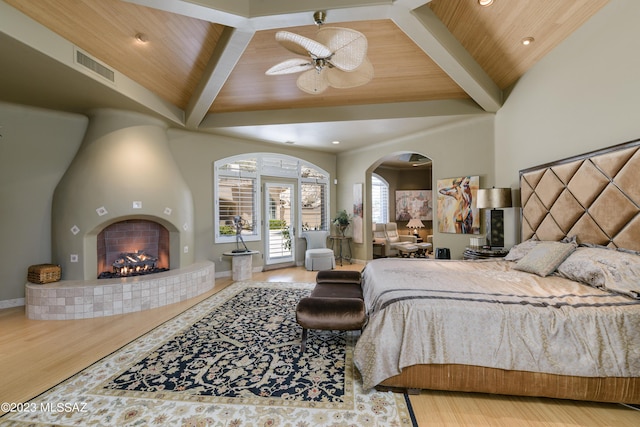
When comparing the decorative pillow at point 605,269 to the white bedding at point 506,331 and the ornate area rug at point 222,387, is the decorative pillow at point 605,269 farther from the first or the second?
the ornate area rug at point 222,387

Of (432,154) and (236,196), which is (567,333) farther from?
(236,196)

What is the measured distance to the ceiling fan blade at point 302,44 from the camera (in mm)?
2227

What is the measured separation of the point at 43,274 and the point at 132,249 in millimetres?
1124

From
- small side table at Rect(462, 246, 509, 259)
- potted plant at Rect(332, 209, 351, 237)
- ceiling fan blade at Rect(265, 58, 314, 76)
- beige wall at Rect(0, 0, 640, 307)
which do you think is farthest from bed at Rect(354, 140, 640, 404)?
potted plant at Rect(332, 209, 351, 237)

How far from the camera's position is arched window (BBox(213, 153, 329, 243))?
5.91 meters

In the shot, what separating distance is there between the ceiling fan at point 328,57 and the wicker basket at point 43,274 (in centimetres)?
402

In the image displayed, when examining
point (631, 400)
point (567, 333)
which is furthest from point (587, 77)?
point (631, 400)

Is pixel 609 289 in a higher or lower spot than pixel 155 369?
higher

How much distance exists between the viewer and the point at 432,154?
18.3 ft

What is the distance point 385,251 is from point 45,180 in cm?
742

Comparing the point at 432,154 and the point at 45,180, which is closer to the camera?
the point at 45,180

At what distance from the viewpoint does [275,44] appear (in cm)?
352

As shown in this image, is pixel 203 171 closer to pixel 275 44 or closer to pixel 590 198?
pixel 275 44

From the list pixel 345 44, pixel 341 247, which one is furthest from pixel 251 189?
pixel 345 44
